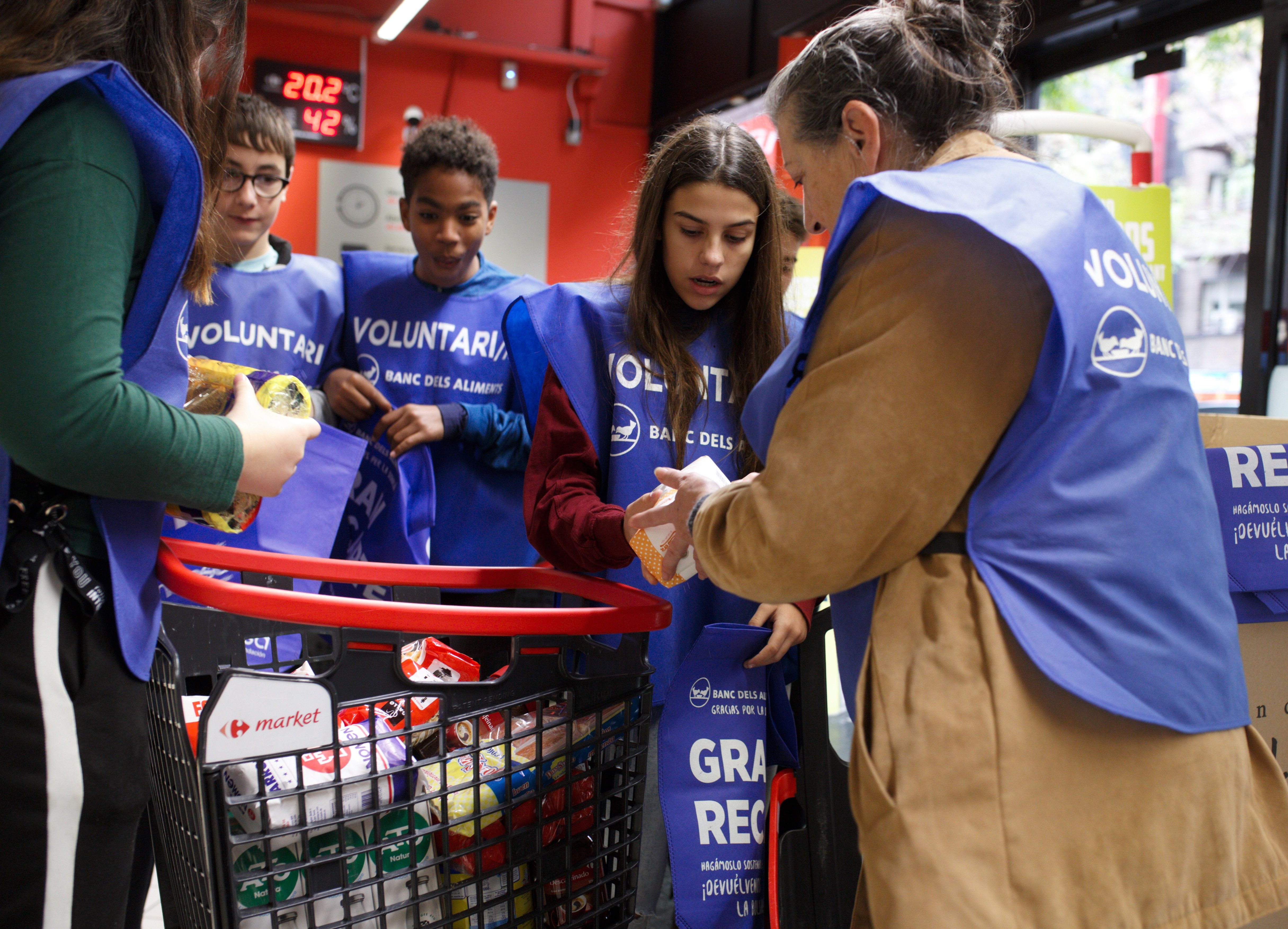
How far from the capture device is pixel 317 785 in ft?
2.78

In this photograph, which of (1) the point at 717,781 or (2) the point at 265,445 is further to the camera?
(1) the point at 717,781

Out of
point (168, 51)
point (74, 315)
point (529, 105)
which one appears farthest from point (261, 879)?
point (529, 105)

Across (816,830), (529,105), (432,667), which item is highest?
(529,105)

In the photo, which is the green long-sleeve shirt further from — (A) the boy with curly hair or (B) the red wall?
(B) the red wall

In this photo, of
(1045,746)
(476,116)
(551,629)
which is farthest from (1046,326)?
(476,116)

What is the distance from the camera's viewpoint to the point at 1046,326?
0.82 meters

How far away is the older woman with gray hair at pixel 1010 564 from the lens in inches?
31.6

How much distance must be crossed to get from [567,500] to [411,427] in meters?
0.73

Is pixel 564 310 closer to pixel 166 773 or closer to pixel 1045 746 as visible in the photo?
pixel 166 773

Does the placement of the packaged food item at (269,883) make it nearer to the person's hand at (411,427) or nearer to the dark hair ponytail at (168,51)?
the dark hair ponytail at (168,51)

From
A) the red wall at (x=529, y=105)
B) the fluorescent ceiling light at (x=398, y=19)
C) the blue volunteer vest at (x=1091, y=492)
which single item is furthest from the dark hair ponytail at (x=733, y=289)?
the red wall at (x=529, y=105)

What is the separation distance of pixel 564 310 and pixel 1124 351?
91cm

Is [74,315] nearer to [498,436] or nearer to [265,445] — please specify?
[265,445]

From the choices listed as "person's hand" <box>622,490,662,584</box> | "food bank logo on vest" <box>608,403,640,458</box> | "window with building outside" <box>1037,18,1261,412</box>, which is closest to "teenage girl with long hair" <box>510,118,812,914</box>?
"food bank logo on vest" <box>608,403,640,458</box>
